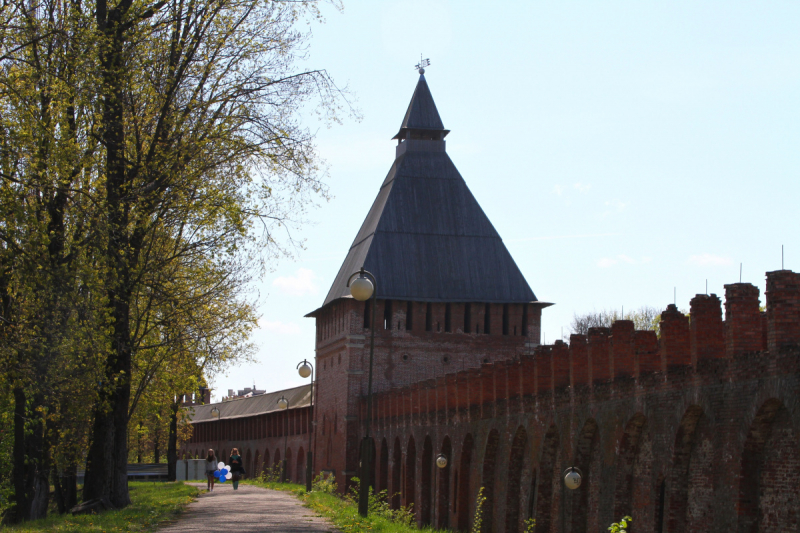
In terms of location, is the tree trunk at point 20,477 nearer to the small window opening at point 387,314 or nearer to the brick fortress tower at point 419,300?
the brick fortress tower at point 419,300

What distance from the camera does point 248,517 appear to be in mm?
17672

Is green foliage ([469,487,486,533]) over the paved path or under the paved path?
under

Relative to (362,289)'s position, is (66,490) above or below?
below

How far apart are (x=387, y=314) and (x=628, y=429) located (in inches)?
972

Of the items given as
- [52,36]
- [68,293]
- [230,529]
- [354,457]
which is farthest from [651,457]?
[354,457]

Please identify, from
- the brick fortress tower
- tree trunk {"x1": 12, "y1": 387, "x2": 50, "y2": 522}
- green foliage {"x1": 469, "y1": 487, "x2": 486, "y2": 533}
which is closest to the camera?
tree trunk {"x1": 12, "y1": 387, "x2": 50, "y2": 522}

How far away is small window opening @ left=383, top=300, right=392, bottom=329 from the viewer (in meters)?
40.7

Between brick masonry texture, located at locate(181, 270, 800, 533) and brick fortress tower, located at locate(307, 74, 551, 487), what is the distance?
14.2 ft

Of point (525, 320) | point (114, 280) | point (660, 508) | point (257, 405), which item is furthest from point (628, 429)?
point (257, 405)

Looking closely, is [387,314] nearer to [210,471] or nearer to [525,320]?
[525,320]

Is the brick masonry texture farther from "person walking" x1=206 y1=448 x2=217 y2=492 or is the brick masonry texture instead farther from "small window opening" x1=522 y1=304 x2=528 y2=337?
"small window opening" x1=522 y1=304 x2=528 y2=337

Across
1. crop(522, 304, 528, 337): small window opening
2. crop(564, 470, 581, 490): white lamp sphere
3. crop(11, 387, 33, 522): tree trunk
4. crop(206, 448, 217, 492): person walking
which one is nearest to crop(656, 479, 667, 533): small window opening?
crop(564, 470, 581, 490): white lamp sphere

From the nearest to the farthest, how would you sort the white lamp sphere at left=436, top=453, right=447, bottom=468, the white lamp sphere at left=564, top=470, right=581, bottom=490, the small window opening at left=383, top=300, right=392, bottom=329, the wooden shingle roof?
the white lamp sphere at left=564, top=470, right=581, bottom=490, the white lamp sphere at left=436, top=453, right=447, bottom=468, the small window opening at left=383, top=300, right=392, bottom=329, the wooden shingle roof

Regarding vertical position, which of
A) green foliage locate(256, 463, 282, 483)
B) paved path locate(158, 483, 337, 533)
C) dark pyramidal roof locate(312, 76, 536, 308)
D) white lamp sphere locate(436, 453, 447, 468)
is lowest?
green foliage locate(256, 463, 282, 483)
